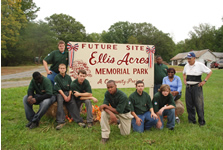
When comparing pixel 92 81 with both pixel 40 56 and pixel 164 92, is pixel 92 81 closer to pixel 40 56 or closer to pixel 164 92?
pixel 164 92

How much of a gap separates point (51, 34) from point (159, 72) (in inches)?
1508

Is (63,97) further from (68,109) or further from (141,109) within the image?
(141,109)

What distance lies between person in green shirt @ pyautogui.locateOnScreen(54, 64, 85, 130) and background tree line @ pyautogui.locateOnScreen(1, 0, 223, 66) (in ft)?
80.5

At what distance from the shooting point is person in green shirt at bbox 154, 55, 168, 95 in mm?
5539

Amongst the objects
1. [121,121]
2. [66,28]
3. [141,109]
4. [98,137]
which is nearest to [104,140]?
[98,137]

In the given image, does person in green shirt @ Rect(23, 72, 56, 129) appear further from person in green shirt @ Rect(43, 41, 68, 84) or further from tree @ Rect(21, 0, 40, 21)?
tree @ Rect(21, 0, 40, 21)

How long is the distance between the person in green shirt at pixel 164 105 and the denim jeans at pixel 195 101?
781 mm

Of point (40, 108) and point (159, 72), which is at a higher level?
point (159, 72)

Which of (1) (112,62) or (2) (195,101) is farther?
(1) (112,62)

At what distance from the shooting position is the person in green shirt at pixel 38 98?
4176 millimetres

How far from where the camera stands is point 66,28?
47625mm

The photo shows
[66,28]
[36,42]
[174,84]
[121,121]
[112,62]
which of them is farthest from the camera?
[66,28]

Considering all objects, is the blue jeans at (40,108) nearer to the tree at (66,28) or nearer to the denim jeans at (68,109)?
the denim jeans at (68,109)

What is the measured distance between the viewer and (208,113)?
5551 millimetres
